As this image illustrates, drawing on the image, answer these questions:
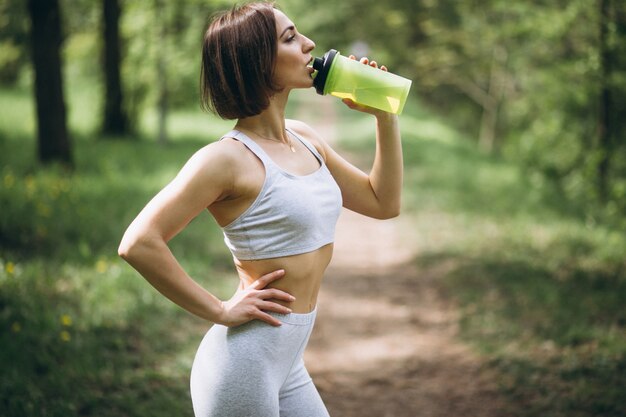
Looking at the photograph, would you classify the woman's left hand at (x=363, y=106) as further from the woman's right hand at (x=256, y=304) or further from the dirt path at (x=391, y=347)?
the dirt path at (x=391, y=347)

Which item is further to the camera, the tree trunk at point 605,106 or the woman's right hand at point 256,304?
the tree trunk at point 605,106

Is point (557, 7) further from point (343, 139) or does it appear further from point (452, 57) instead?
point (452, 57)

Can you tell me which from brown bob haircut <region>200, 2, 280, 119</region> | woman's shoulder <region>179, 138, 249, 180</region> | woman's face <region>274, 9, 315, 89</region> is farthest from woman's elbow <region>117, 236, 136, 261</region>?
woman's face <region>274, 9, 315, 89</region>

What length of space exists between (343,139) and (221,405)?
1580 cm

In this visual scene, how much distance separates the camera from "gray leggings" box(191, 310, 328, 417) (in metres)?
1.83

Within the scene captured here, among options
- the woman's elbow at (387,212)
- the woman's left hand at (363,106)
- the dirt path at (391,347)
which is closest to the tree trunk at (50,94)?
the dirt path at (391,347)

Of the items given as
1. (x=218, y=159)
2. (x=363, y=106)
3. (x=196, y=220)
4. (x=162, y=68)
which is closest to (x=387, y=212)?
(x=363, y=106)

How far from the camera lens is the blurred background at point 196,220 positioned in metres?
3.92

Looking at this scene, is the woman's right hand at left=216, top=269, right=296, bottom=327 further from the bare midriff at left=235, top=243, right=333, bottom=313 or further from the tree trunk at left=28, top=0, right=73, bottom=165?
the tree trunk at left=28, top=0, right=73, bottom=165

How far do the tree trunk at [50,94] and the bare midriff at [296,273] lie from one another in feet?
22.4

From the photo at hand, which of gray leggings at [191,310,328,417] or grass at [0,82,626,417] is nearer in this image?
gray leggings at [191,310,328,417]

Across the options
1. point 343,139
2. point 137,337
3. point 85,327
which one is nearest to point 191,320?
point 137,337

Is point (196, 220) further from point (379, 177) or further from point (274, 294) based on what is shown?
point (274, 294)

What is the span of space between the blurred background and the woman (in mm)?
1247
